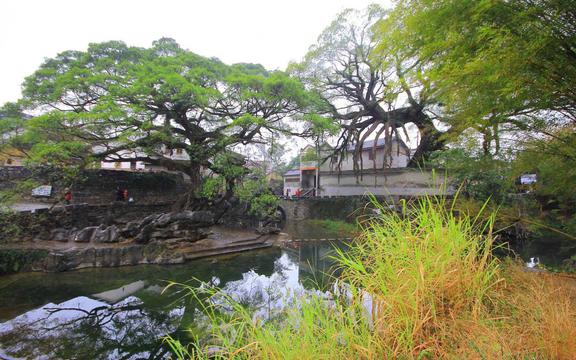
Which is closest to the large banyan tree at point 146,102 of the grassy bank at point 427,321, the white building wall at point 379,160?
the grassy bank at point 427,321

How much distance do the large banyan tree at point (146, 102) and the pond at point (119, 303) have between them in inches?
156

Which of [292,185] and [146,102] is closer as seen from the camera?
[146,102]

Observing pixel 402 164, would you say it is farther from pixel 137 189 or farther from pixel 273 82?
pixel 137 189

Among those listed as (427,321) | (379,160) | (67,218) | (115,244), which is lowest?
(115,244)

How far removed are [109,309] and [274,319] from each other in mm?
3111

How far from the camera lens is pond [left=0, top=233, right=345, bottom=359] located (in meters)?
3.52

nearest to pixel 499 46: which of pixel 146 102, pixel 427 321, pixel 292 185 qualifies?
pixel 427 321

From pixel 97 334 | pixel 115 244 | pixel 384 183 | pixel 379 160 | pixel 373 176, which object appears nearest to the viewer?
pixel 97 334

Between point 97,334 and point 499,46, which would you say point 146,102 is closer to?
point 97,334

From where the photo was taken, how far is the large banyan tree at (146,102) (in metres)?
7.97

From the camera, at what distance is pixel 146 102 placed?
28.1 feet

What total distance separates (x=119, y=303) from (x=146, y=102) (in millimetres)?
6253

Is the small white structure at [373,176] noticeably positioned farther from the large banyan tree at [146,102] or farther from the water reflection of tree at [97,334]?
the water reflection of tree at [97,334]

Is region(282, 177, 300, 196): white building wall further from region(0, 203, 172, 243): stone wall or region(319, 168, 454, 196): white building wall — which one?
region(0, 203, 172, 243): stone wall
